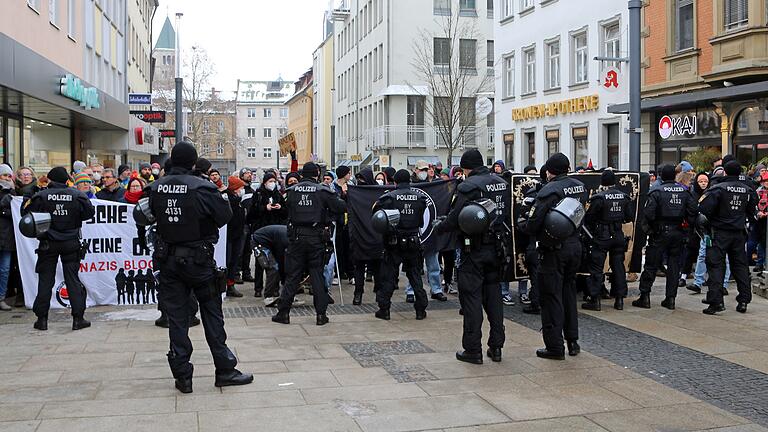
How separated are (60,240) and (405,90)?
43265 mm

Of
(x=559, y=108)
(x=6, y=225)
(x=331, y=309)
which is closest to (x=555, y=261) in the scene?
(x=331, y=309)

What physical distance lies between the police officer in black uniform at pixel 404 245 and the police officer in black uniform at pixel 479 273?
1.99m

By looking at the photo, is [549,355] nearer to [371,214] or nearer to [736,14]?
[371,214]

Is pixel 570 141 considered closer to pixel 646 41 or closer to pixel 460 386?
pixel 646 41

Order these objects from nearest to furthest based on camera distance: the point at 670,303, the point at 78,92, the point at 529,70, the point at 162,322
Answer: the point at 162,322 < the point at 670,303 < the point at 78,92 < the point at 529,70

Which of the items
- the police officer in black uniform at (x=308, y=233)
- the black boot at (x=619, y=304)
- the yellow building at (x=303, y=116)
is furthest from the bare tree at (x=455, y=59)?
the police officer in black uniform at (x=308, y=233)

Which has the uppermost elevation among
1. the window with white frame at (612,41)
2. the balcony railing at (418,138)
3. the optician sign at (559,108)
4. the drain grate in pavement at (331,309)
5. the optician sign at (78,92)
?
the window with white frame at (612,41)

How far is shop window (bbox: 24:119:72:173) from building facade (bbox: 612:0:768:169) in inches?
589

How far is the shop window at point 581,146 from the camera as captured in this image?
2747 cm

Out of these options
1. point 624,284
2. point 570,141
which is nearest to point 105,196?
point 624,284

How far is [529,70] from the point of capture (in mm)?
32094

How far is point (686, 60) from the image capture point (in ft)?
73.4

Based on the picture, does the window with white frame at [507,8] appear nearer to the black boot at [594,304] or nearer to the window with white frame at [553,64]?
the window with white frame at [553,64]

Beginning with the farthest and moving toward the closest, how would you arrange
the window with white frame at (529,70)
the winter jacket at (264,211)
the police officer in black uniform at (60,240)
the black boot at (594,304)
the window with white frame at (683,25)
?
the window with white frame at (529,70), the window with white frame at (683,25), the winter jacket at (264,211), the black boot at (594,304), the police officer in black uniform at (60,240)
